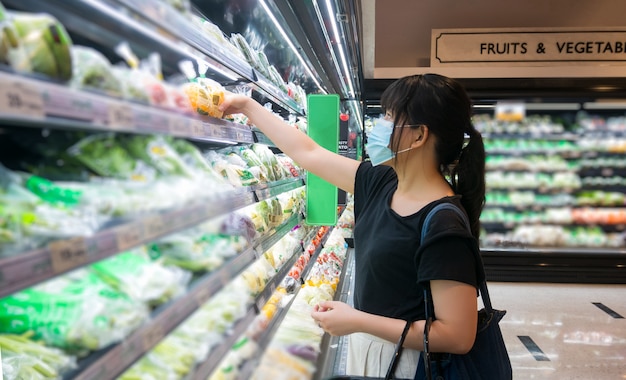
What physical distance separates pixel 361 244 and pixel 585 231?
5.75 meters

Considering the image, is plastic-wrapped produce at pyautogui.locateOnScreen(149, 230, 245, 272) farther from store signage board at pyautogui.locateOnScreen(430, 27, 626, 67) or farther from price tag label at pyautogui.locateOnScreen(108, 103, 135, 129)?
store signage board at pyautogui.locateOnScreen(430, 27, 626, 67)

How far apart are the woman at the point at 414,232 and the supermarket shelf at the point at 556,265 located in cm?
458

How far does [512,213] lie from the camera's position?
6.30 meters

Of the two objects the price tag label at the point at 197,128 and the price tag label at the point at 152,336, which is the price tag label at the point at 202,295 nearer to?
the price tag label at the point at 152,336

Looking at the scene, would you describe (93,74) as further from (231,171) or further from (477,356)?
(477,356)

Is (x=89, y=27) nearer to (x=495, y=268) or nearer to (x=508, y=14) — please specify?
(x=508, y=14)

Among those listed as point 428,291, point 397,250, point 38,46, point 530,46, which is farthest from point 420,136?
point 530,46

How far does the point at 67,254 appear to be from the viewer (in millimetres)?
611

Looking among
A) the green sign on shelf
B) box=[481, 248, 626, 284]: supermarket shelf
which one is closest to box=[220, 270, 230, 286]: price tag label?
the green sign on shelf

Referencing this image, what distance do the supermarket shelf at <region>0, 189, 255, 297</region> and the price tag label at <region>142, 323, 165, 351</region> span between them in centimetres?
17

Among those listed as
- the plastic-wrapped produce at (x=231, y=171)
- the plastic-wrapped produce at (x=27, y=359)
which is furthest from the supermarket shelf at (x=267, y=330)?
the plastic-wrapped produce at (x=27, y=359)

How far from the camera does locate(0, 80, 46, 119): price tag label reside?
50cm

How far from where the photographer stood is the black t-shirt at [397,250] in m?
1.19

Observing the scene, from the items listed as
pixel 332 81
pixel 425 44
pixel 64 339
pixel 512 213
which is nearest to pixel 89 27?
pixel 64 339
